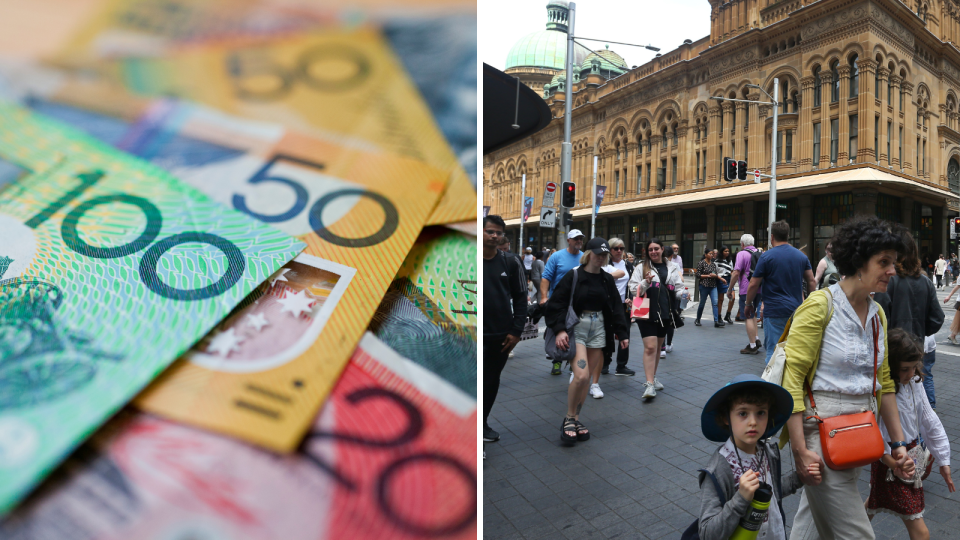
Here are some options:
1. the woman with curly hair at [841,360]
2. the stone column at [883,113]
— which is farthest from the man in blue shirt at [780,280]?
the stone column at [883,113]

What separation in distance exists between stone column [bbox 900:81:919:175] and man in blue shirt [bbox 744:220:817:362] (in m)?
23.3

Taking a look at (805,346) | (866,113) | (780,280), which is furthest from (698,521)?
(866,113)

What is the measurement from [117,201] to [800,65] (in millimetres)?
27447

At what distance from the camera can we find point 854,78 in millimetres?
21625

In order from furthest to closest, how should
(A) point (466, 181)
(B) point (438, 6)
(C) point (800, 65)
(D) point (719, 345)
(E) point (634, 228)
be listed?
(E) point (634, 228) < (C) point (800, 65) < (D) point (719, 345) < (B) point (438, 6) < (A) point (466, 181)

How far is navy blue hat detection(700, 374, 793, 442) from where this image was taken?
171cm

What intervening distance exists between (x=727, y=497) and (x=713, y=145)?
27837mm

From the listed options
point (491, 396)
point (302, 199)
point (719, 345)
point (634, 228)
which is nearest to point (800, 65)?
point (634, 228)

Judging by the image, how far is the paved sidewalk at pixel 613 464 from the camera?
2.52 meters

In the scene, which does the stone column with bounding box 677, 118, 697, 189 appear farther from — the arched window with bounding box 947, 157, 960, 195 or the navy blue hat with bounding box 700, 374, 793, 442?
the navy blue hat with bounding box 700, 374, 793, 442

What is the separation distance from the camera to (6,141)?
4.52 feet

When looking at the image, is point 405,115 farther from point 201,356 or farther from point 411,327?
point 201,356

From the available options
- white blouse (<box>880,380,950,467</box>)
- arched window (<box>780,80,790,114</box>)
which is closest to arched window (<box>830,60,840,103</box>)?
arched window (<box>780,80,790,114</box>)

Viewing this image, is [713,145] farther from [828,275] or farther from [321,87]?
[321,87]
